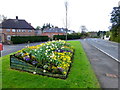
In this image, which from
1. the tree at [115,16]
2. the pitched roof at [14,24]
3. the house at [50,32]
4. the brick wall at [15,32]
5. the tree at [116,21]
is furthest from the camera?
the house at [50,32]

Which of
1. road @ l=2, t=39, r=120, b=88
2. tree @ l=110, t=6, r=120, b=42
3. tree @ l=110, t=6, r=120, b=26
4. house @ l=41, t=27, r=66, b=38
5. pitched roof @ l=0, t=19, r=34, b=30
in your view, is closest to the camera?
road @ l=2, t=39, r=120, b=88

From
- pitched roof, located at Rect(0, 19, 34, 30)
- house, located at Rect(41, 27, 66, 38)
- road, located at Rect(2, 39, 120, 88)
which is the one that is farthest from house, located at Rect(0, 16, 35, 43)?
road, located at Rect(2, 39, 120, 88)

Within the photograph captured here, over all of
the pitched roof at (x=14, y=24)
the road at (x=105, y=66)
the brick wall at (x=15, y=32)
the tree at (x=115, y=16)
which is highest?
the tree at (x=115, y=16)

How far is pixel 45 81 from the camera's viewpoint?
5.39 m

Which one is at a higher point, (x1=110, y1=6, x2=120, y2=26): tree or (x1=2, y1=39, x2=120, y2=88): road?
(x1=110, y1=6, x2=120, y2=26): tree

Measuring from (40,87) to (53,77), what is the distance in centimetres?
121

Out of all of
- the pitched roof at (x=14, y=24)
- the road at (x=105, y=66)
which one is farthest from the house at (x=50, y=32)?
the road at (x=105, y=66)

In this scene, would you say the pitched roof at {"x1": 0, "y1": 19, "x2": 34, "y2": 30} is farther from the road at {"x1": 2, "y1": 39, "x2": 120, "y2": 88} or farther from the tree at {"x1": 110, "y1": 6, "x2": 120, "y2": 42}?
the tree at {"x1": 110, "y1": 6, "x2": 120, "y2": 42}

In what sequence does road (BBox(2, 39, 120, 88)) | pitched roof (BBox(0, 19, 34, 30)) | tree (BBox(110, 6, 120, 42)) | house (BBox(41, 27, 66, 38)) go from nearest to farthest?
road (BBox(2, 39, 120, 88)) < pitched roof (BBox(0, 19, 34, 30)) < tree (BBox(110, 6, 120, 42)) < house (BBox(41, 27, 66, 38))

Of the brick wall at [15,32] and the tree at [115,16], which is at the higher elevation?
the tree at [115,16]

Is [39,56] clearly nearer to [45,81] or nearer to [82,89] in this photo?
[45,81]

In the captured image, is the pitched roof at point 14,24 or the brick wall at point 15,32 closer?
the brick wall at point 15,32

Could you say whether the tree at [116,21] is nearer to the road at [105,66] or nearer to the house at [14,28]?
the road at [105,66]

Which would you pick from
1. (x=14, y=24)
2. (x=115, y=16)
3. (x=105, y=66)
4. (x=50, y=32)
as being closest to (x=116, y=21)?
(x=115, y=16)
